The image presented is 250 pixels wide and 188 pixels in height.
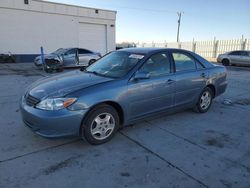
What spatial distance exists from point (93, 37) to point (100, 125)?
60.0 feet

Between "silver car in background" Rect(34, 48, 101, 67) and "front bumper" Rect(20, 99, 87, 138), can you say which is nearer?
"front bumper" Rect(20, 99, 87, 138)

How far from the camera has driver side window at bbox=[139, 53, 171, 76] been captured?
3.71 meters

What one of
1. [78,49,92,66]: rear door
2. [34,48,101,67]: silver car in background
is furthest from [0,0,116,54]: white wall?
[78,49,92,66]: rear door

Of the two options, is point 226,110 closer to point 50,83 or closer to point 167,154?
point 167,154

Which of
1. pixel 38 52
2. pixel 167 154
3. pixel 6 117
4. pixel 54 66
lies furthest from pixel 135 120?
pixel 38 52

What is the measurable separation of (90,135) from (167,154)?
1.15m

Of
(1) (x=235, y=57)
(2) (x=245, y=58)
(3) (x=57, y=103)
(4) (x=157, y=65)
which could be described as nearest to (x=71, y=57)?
(4) (x=157, y=65)

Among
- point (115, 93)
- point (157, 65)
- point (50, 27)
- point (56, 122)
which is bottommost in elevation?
point (56, 122)

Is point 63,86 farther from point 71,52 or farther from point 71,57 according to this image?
point 71,52

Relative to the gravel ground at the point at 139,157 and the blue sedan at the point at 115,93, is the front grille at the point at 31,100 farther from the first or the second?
the gravel ground at the point at 139,157

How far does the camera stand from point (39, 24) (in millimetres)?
17391

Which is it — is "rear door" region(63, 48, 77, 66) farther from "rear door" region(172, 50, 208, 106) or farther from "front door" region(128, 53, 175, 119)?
"front door" region(128, 53, 175, 119)

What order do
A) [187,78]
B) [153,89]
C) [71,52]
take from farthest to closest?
[71,52] < [187,78] < [153,89]

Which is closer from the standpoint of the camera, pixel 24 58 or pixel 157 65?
pixel 157 65
